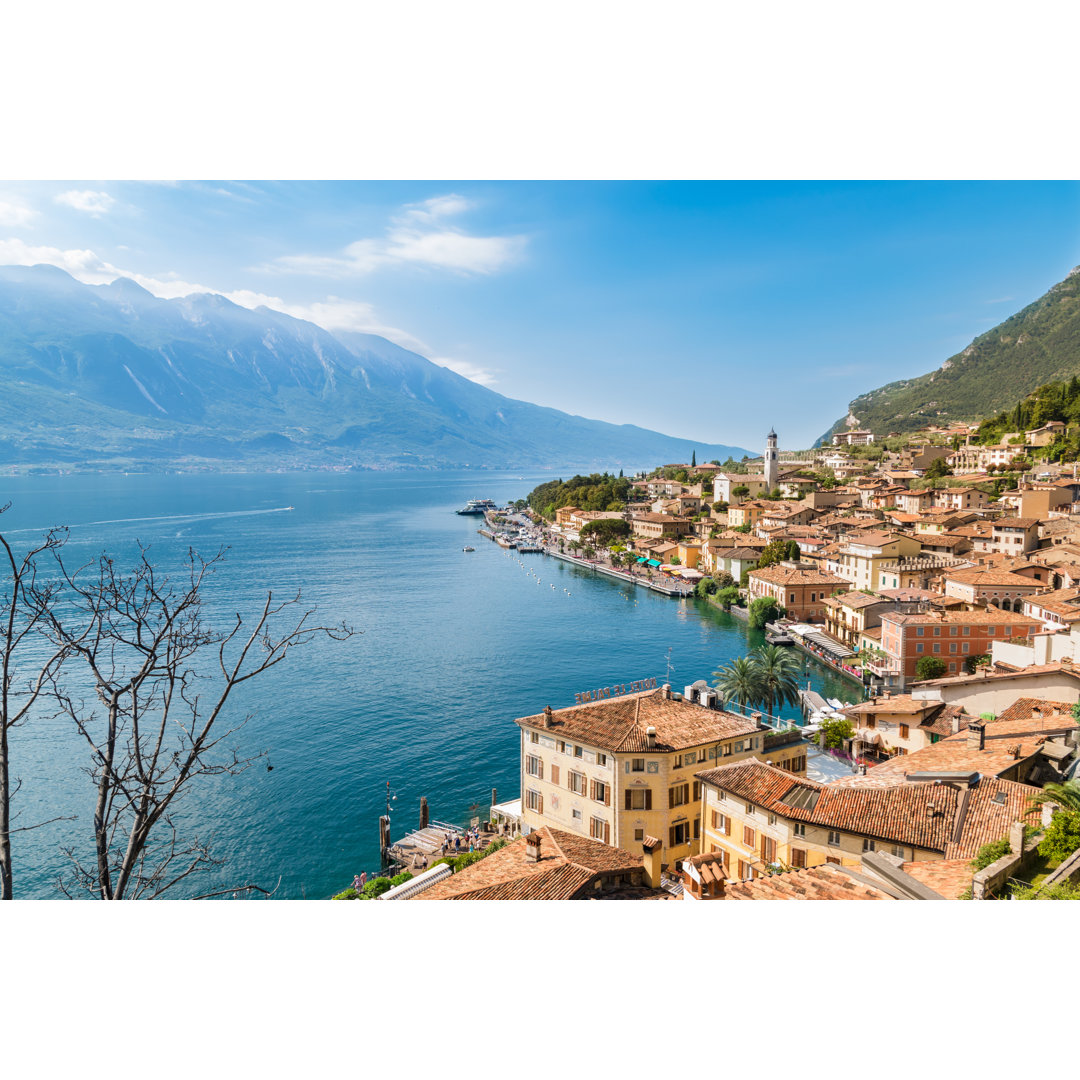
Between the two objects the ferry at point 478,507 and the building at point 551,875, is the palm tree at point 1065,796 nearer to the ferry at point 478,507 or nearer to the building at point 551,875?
the building at point 551,875

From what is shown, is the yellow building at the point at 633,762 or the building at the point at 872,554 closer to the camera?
the yellow building at the point at 633,762

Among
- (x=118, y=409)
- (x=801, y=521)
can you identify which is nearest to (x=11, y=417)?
(x=118, y=409)

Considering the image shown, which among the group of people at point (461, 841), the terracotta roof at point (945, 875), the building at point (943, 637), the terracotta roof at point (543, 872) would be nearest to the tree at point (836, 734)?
the group of people at point (461, 841)

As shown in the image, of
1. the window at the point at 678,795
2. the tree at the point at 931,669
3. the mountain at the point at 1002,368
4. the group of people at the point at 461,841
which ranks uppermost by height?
the mountain at the point at 1002,368

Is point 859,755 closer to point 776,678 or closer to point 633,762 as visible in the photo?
point 776,678

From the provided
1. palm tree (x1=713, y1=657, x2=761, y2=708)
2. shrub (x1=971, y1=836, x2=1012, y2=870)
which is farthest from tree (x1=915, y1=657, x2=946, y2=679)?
shrub (x1=971, y1=836, x2=1012, y2=870)

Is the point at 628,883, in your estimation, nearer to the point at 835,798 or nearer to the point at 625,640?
the point at 835,798

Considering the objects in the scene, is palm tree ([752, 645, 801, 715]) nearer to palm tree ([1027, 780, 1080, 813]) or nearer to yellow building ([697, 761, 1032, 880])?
yellow building ([697, 761, 1032, 880])

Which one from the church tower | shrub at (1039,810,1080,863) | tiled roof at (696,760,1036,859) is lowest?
tiled roof at (696,760,1036,859)
